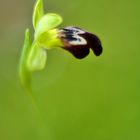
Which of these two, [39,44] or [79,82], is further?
[79,82]

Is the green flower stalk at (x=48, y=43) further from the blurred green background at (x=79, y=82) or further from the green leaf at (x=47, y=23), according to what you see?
the blurred green background at (x=79, y=82)

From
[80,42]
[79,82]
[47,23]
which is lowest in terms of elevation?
[79,82]

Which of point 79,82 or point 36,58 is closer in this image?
point 36,58

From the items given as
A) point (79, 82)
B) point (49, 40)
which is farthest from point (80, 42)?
point (79, 82)

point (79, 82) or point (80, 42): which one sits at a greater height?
point (80, 42)

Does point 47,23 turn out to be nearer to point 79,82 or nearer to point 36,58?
point 36,58

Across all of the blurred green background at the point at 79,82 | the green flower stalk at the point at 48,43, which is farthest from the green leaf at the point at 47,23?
the blurred green background at the point at 79,82

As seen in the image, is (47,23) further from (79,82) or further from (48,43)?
(79,82)

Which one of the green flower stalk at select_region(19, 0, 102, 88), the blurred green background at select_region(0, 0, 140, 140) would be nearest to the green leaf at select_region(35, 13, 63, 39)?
the green flower stalk at select_region(19, 0, 102, 88)
